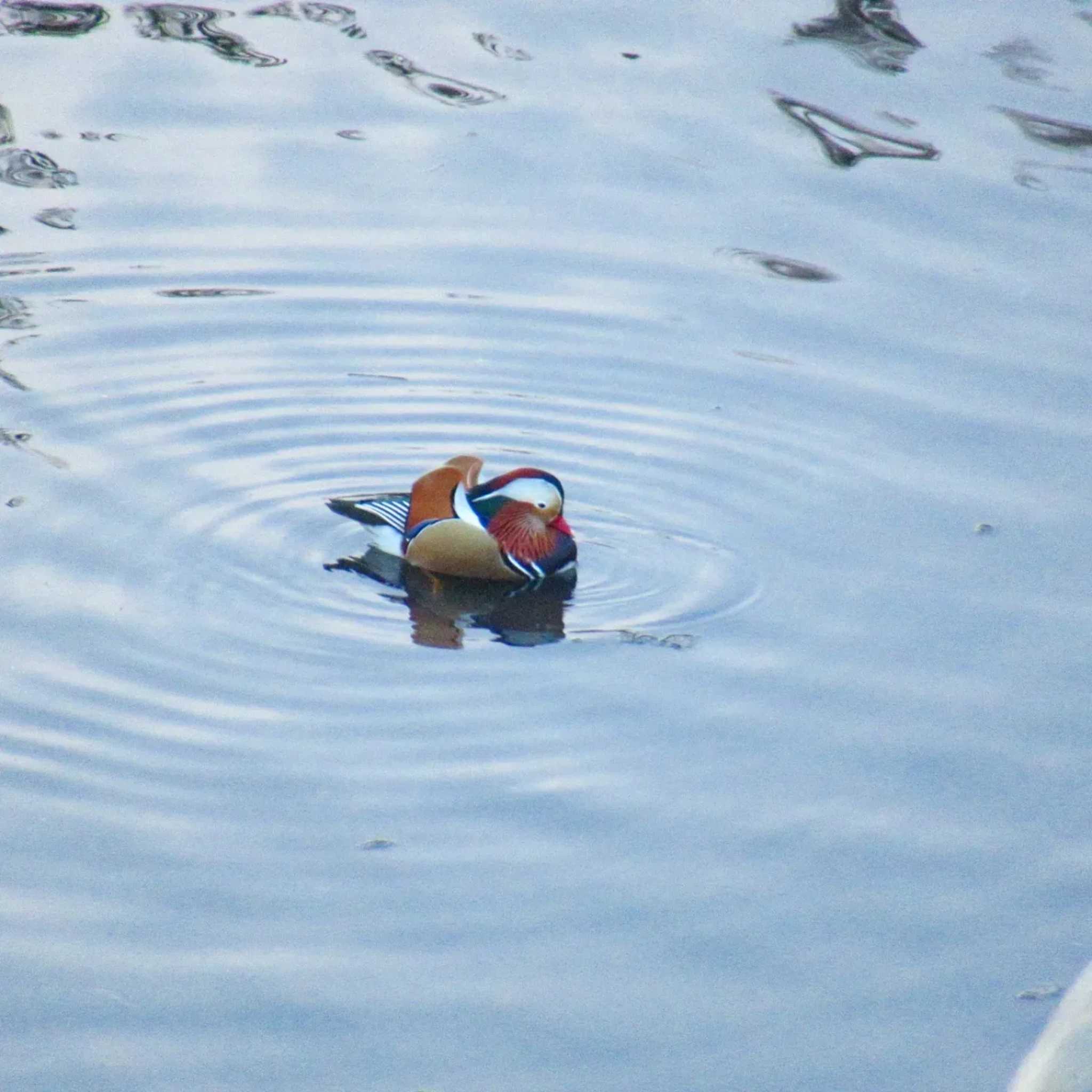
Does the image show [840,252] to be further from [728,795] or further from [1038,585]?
[728,795]

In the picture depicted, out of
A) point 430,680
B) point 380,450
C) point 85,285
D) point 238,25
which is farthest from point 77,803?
point 238,25

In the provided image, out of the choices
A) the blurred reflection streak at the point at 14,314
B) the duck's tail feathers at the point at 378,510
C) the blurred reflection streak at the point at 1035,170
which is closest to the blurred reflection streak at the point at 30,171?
the blurred reflection streak at the point at 14,314

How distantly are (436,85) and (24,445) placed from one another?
527 cm

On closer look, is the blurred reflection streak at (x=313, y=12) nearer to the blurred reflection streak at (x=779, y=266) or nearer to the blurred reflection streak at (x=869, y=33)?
the blurred reflection streak at (x=869, y=33)

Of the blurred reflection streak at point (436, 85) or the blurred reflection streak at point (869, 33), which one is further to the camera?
the blurred reflection streak at point (869, 33)

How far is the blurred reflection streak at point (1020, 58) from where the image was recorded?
1305 centimetres

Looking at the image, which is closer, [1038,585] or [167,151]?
[1038,585]

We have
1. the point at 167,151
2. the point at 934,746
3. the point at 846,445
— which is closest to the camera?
the point at 934,746

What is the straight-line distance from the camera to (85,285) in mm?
10492

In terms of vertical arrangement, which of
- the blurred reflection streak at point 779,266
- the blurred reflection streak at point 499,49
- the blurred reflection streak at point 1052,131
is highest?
the blurred reflection streak at point 1052,131

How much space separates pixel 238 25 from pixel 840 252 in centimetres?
519

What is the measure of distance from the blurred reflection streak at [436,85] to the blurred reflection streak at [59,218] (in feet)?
8.86

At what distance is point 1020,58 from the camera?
13266 millimetres

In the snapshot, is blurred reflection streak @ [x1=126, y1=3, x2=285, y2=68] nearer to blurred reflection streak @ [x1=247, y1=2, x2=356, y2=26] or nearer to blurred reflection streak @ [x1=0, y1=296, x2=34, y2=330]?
blurred reflection streak @ [x1=247, y1=2, x2=356, y2=26]
